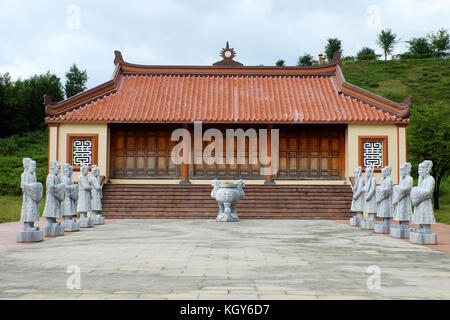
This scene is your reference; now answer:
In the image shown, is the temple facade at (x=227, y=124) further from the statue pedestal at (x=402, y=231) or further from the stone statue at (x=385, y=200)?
the statue pedestal at (x=402, y=231)

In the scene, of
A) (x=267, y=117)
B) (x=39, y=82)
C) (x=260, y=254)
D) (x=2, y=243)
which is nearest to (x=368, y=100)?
(x=267, y=117)

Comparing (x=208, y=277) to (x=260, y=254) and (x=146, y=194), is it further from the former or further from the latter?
(x=146, y=194)

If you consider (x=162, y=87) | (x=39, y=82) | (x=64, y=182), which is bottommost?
(x=64, y=182)

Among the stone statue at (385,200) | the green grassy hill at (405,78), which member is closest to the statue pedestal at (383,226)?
the stone statue at (385,200)

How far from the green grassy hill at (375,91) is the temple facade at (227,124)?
409 cm

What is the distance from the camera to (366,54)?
210 feet

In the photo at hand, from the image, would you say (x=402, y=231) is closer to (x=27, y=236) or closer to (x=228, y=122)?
(x=27, y=236)

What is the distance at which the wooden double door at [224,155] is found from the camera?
17.8 m

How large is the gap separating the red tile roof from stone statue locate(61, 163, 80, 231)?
667cm

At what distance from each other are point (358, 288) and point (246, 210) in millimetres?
10181

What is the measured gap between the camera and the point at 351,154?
16.8 meters

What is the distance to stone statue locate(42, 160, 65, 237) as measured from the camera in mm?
9055

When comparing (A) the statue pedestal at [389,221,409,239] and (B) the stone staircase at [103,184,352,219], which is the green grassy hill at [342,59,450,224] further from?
(A) the statue pedestal at [389,221,409,239]

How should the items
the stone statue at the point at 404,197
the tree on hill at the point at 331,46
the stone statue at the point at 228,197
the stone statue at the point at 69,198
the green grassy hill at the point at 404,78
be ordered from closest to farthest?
the stone statue at the point at 404,197, the stone statue at the point at 69,198, the stone statue at the point at 228,197, the green grassy hill at the point at 404,78, the tree on hill at the point at 331,46
